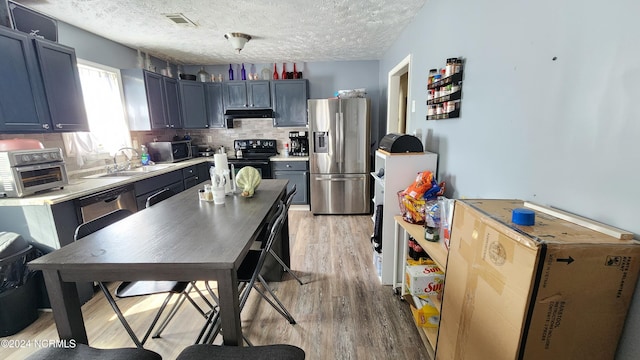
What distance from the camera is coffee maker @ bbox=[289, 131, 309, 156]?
4516 millimetres

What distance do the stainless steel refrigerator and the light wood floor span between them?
1566 mm

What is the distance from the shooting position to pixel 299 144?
453cm

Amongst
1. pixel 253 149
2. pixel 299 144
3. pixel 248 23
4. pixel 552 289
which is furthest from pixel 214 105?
pixel 552 289

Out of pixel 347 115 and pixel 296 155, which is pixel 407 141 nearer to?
pixel 347 115

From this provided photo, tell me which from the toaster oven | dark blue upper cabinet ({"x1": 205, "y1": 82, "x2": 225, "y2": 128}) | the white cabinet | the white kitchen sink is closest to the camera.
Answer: the toaster oven

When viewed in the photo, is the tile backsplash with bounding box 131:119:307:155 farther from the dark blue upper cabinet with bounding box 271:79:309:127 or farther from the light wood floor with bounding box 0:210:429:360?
the light wood floor with bounding box 0:210:429:360

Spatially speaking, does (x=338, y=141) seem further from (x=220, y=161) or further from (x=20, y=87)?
(x=20, y=87)

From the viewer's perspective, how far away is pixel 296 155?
14.7 ft

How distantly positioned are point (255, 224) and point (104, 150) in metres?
2.94

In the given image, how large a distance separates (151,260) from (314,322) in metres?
1.26

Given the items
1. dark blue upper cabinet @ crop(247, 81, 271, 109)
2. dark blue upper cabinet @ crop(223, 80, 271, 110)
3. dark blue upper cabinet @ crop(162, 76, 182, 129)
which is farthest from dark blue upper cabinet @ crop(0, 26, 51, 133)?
dark blue upper cabinet @ crop(247, 81, 271, 109)

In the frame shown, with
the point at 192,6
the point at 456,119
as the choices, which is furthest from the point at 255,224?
the point at 192,6

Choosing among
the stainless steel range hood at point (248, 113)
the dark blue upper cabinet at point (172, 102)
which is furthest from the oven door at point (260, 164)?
the dark blue upper cabinet at point (172, 102)

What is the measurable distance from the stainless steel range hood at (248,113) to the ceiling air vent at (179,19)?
1.79 m
